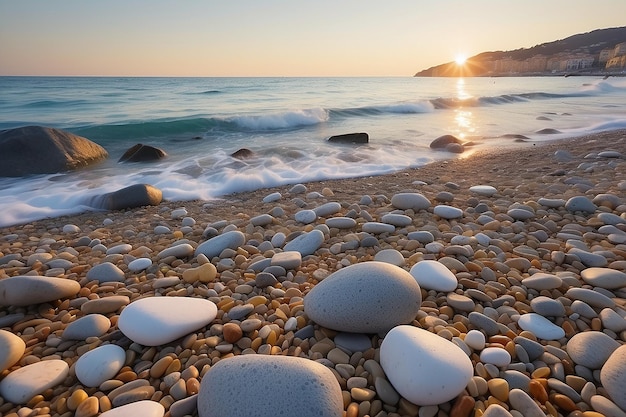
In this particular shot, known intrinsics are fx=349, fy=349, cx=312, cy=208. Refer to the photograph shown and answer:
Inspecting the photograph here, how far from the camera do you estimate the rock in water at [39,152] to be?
5.47 m

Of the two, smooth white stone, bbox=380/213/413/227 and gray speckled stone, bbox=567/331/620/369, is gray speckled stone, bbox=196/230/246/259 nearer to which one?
smooth white stone, bbox=380/213/413/227

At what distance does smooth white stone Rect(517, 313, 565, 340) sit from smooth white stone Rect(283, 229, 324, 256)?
4.03 feet

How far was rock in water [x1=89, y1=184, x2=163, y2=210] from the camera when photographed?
3.94m

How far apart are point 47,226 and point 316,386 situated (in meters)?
3.62

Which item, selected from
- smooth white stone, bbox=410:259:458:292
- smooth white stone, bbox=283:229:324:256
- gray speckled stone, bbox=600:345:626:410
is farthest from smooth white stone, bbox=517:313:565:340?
smooth white stone, bbox=283:229:324:256

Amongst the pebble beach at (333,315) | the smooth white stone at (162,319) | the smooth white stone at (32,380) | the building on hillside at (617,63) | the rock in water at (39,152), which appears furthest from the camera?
the building on hillside at (617,63)

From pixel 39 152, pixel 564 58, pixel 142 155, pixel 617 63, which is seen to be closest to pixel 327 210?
pixel 142 155

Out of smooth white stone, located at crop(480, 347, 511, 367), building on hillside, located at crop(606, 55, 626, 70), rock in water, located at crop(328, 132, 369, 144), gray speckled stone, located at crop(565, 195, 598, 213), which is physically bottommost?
smooth white stone, located at crop(480, 347, 511, 367)

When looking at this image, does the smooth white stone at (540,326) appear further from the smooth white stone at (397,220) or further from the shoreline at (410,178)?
the shoreline at (410,178)

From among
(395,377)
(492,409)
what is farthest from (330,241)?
(492,409)

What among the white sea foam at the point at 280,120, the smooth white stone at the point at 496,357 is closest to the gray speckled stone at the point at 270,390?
the smooth white stone at the point at 496,357

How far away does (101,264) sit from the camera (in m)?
2.15

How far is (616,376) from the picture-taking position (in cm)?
111

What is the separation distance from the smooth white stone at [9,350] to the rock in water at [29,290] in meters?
0.35
